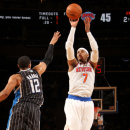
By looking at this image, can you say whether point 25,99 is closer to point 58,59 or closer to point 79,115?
point 79,115

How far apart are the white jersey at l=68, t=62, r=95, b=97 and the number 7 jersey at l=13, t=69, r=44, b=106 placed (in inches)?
40.9

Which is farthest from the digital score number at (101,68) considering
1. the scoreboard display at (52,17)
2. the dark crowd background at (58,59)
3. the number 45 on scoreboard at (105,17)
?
the dark crowd background at (58,59)

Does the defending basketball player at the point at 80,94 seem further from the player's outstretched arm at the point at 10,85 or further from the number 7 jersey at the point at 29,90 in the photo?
the player's outstretched arm at the point at 10,85

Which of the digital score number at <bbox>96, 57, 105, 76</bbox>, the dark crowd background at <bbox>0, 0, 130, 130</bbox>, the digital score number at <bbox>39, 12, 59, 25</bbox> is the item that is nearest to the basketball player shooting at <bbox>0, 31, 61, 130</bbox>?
the digital score number at <bbox>96, 57, 105, 76</bbox>

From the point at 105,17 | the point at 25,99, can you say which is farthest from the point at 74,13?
the point at 105,17

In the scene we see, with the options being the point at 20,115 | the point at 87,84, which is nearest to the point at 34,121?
the point at 20,115

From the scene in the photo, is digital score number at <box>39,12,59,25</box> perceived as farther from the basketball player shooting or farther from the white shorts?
the basketball player shooting

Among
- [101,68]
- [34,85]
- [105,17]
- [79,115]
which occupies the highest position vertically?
[105,17]

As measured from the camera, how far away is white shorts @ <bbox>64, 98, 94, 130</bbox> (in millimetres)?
4551

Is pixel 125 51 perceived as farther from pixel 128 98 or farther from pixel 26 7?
pixel 26 7

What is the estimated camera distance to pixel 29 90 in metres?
3.86

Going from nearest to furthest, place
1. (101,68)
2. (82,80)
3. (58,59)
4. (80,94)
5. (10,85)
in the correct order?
(10,85) → (80,94) → (82,80) → (101,68) → (58,59)

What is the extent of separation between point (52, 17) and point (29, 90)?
23.7ft

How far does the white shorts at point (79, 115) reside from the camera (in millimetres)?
4551
